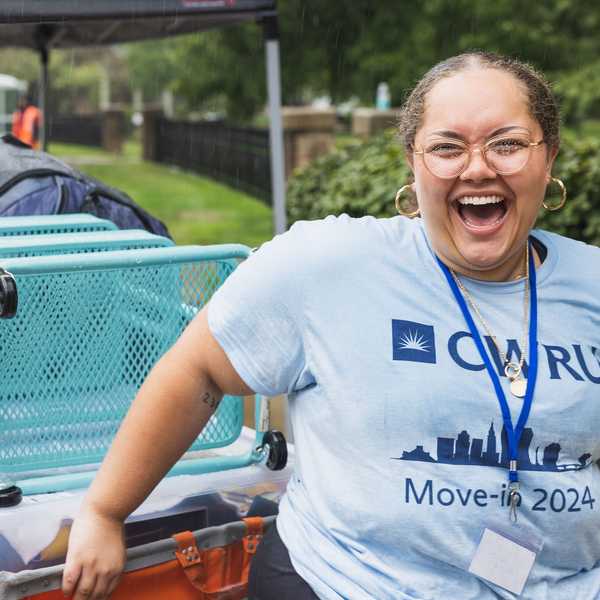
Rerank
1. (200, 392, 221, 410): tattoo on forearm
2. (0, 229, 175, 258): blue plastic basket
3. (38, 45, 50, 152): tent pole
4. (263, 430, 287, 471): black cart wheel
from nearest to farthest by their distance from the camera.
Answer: (200, 392, 221, 410): tattoo on forearm
(0, 229, 175, 258): blue plastic basket
(263, 430, 287, 471): black cart wheel
(38, 45, 50, 152): tent pole

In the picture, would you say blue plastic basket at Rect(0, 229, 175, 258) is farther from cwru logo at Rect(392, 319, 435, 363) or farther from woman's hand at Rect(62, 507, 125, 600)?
cwru logo at Rect(392, 319, 435, 363)

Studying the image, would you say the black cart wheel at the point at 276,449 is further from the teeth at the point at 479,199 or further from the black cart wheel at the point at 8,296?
the teeth at the point at 479,199

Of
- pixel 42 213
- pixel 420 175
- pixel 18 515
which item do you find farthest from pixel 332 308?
pixel 42 213

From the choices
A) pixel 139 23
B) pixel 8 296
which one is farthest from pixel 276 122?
pixel 8 296

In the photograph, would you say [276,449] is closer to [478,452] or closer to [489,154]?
[478,452]

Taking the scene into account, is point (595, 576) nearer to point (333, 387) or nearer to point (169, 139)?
point (333, 387)

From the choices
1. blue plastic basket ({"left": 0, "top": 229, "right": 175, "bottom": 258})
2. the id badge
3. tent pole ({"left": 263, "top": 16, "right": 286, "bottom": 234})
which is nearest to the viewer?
the id badge

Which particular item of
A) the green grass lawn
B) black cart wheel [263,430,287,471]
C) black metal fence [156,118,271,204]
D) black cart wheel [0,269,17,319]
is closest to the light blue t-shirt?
black cart wheel [0,269,17,319]

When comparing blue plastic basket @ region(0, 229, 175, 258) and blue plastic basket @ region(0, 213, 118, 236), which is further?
blue plastic basket @ region(0, 213, 118, 236)

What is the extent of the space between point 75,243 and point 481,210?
1.06 m

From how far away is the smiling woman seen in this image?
198 cm

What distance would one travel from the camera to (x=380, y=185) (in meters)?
7.21

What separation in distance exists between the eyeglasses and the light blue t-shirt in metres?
0.17

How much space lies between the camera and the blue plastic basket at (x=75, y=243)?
2600mm
